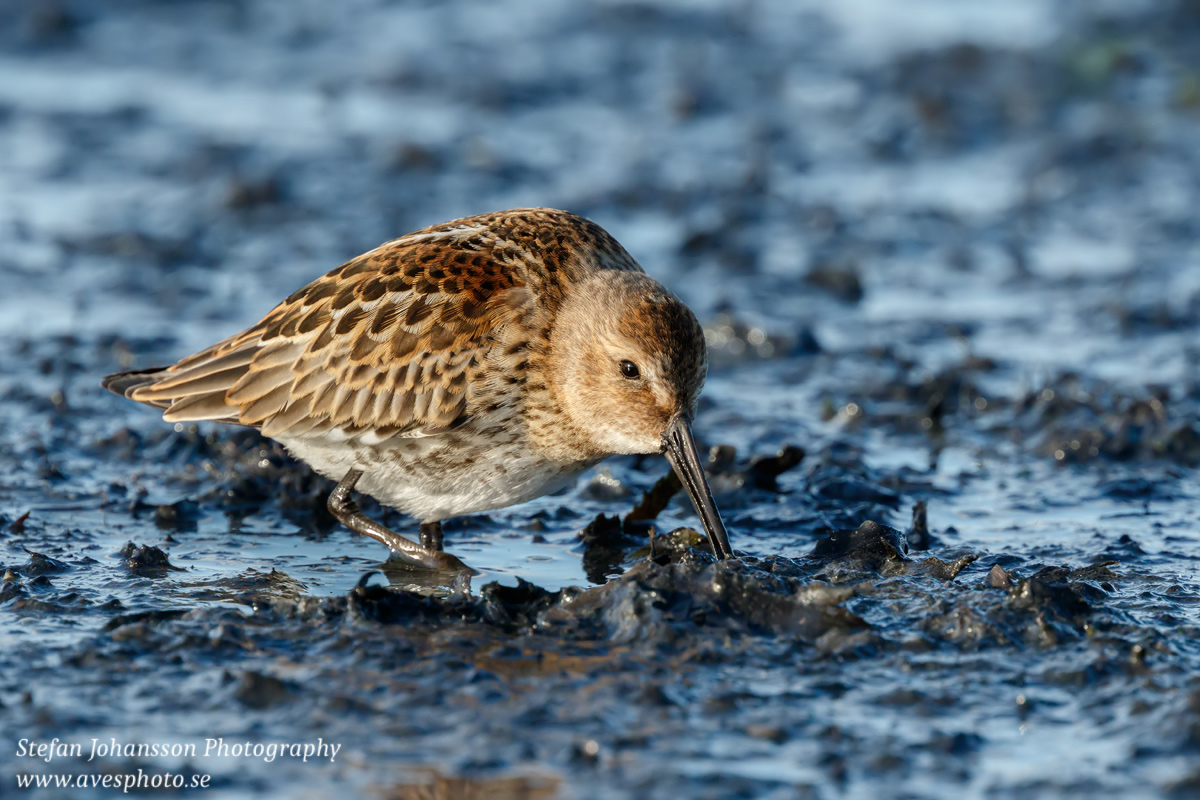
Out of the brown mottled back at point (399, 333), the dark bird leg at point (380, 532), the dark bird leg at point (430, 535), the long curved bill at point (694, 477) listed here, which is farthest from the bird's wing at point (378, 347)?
the long curved bill at point (694, 477)

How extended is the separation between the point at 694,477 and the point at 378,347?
1.58 metres

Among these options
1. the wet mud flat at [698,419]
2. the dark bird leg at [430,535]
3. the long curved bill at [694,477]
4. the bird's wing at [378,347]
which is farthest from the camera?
the dark bird leg at [430,535]

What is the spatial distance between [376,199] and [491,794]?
25.9ft

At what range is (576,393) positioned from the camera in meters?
6.70

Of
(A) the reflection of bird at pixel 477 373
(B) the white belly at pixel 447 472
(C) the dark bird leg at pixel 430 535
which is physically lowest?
(C) the dark bird leg at pixel 430 535

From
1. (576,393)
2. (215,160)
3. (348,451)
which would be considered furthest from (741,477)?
(215,160)

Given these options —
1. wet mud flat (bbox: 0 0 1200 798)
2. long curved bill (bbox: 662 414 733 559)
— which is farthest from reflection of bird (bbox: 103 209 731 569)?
wet mud flat (bbox: 0 0 1200 798)

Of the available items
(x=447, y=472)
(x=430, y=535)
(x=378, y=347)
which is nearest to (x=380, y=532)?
(x=430, y=535)

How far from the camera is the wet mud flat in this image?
5289 mm

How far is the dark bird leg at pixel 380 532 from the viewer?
6977 mm

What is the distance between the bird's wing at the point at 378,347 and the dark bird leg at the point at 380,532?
0.33m

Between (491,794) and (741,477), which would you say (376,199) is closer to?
(741,477)

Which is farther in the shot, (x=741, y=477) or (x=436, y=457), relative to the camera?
(x=741, y=477)

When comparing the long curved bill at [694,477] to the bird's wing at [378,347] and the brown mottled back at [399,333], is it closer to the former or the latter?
the brown mottled back at [399,333]
